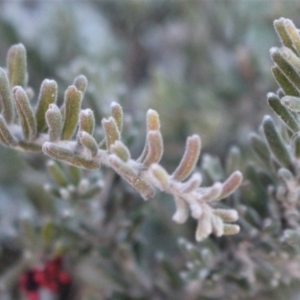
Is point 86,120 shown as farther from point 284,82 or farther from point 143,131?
point 143,131

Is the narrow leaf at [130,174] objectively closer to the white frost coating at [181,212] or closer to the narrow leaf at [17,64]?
the white frost coating at [181,212]

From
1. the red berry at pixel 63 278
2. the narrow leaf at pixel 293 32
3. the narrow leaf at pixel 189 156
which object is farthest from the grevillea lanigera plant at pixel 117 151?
the red berry at pixel 63 278

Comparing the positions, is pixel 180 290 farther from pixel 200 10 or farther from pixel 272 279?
pixel 200 10

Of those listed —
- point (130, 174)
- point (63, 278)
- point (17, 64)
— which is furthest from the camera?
point (63, 278)

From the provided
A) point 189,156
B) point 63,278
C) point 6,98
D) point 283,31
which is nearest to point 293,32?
point 283,31

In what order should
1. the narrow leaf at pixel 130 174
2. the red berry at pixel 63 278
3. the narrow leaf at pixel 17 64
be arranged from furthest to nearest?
1. the red berry at pixel 63 278
2. the narrow leaf at pixel 17 64
3. the narrow leaf at pixel 130 174

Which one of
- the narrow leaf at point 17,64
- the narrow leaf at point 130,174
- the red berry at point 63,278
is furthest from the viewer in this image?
the red berry at point 63,278

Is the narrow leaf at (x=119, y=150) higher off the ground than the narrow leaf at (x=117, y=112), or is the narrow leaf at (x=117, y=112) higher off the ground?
the narrow leaf at (x=117, y=112)

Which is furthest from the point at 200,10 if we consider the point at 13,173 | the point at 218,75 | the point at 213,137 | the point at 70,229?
the point at 70,229
